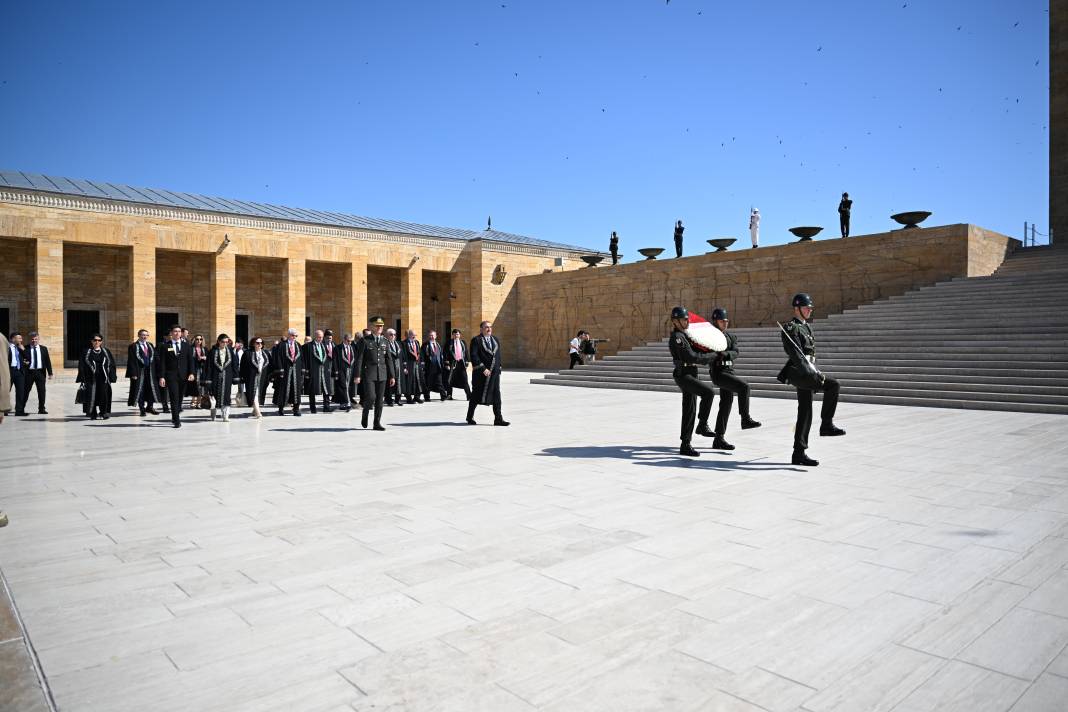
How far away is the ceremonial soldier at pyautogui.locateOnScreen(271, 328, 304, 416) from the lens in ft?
42.8

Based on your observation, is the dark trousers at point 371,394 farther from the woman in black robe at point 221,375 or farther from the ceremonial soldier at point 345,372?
the ceremonial soldier at point 345,372

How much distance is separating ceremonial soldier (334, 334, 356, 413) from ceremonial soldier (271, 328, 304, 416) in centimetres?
103

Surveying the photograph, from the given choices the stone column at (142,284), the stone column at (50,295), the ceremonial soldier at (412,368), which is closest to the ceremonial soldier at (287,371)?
the ceremonial soldier at (412,368)

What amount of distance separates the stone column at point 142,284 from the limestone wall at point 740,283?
15.7m

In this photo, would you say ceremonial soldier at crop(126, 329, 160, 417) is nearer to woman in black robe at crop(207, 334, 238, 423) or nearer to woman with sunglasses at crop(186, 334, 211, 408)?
woman with sunglasses at crop(186, 334, 211, 408)

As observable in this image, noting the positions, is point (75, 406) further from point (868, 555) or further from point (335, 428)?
point (868, 555)

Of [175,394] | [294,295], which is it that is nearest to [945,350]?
[175,394]

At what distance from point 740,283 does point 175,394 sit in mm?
18761

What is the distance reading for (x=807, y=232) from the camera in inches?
893

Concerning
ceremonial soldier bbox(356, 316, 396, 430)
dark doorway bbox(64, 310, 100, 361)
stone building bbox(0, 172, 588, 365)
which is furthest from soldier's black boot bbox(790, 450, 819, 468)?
dark doorway bbox(64, 310, 100, 361)

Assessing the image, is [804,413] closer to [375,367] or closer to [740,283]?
[375,367]

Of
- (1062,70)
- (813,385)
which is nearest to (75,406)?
(813,385)

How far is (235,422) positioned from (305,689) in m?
10.1

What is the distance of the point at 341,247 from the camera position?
1146 inches
